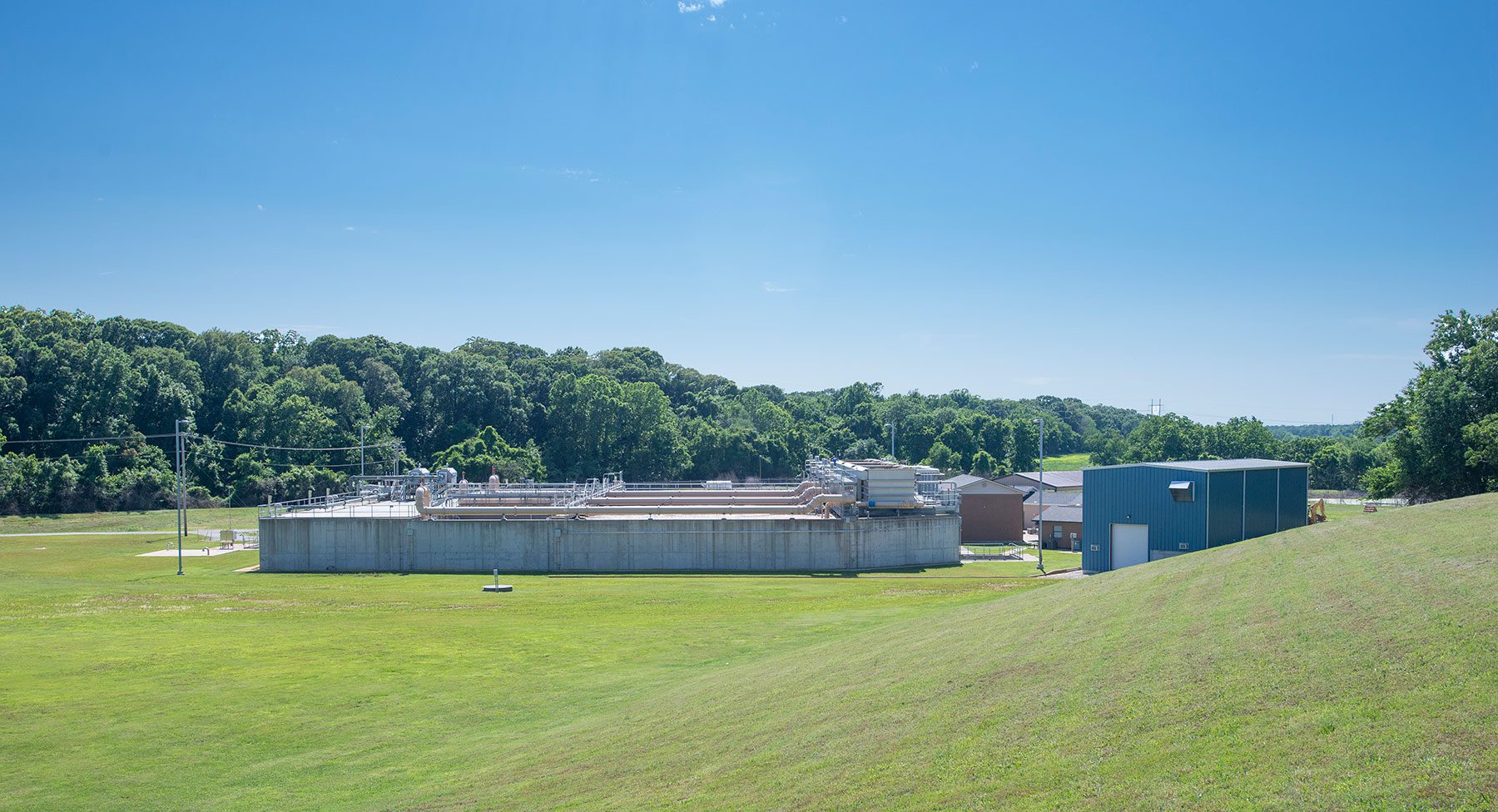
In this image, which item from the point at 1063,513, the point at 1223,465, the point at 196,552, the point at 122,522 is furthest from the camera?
the point at 122,522

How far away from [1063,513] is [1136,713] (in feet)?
185

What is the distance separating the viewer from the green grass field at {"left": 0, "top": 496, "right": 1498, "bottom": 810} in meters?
10.7

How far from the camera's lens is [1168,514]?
4297 centimetres

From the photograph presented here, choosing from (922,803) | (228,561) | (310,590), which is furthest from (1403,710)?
(228,561)

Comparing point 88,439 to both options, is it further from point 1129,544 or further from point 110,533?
point 1129,544

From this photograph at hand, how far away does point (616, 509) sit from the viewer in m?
61.9

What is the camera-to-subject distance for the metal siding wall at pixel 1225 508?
42031 mm

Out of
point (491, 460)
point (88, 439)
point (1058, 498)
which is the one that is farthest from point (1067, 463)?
point (88, 439)

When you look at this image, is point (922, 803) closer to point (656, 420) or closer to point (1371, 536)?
point (1371, 536)

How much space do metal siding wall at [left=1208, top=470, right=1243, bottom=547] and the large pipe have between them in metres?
21.9

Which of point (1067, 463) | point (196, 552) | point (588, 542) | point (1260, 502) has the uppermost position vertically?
point (1260, 502)

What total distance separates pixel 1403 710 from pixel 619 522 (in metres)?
48.4

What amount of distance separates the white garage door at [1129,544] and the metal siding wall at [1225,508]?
2951 millimetres

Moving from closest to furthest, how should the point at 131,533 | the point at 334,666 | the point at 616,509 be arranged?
the point at 334,666
the point at 616,509
the point at 131,533
